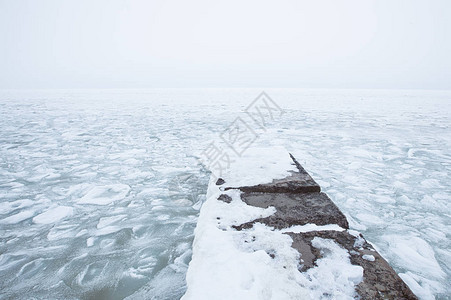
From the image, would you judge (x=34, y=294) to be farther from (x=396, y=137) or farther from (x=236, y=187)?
(x=396, y=137)

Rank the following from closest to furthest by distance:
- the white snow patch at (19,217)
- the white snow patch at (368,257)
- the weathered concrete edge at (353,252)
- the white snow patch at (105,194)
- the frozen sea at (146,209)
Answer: the weathered concrete edge at (353,252) < the white snow patch at (368,257) < the frozen sea at (146,209) < the white snow patch at (19,217) < the white snow patch at (105,194)

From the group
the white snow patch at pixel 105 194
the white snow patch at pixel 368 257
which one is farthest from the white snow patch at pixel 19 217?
the white snow patch at pixel 368 257

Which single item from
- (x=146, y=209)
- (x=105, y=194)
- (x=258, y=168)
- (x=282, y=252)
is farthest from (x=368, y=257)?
(x=105, y=194)

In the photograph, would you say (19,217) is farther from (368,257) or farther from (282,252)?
(368,257)

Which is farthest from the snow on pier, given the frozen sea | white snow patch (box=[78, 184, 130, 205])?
white snow patch (box=[78, 184, 130, 205])

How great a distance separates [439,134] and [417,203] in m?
4.25

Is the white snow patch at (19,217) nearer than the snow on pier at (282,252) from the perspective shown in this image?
No

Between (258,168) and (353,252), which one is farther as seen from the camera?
(258,168)

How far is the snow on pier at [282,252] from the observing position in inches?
36.3

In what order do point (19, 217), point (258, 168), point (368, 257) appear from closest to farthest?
point (368, 257), point (19, 217), point (258, 168)

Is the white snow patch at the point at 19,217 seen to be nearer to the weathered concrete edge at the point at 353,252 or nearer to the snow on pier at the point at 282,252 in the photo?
the snow on pier at the point at 282,252

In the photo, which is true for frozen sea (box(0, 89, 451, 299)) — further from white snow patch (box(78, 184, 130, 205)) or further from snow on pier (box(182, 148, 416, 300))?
snow on pier (box(182, 148, 416, 300))

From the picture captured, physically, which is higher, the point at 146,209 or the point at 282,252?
the point at 282,252

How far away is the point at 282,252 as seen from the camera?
1.09m
